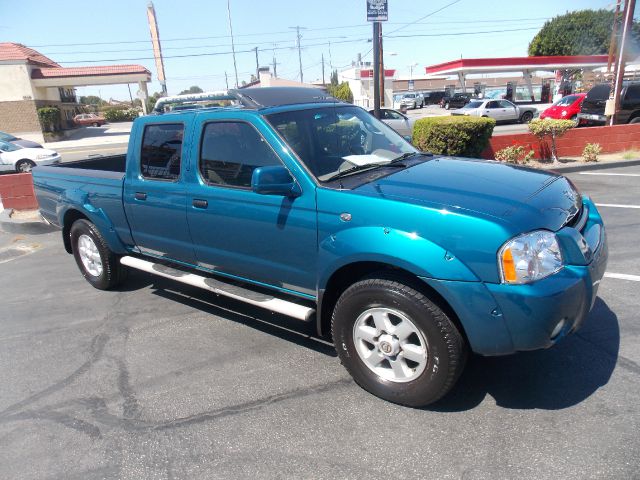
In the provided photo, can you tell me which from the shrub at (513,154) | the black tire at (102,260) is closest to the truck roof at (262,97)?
the black tire at (102,260)

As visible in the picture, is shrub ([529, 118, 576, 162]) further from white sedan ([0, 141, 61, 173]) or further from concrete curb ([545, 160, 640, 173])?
white sedan ([0, 141, 61, 173])

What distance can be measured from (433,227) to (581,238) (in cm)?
92

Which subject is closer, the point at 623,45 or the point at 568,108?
the point at 623,45

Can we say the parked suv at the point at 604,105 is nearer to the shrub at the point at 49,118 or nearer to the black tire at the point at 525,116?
the black tire at the point at 525,116

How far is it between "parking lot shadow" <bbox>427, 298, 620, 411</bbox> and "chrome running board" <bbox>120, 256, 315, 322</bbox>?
1.10m

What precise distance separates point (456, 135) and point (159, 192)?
7.07m

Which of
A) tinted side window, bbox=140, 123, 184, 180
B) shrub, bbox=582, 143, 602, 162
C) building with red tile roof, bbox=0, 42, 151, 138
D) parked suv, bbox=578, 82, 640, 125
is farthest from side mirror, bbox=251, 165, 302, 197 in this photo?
building with red tile roof, bbox=0, 42, 151, 138

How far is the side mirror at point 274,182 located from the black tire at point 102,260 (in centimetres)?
Result: 269

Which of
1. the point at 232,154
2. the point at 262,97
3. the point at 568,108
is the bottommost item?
the point at 568,108

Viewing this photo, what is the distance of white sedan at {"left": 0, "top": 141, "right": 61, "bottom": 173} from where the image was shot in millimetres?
16938

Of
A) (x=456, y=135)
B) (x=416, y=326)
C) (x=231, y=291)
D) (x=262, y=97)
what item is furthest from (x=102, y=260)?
(x=456, y=135)

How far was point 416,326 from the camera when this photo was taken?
283 cm

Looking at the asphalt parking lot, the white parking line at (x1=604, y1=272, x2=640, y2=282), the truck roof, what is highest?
the truck roof

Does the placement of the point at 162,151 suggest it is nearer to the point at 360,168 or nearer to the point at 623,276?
the point at 360,168
